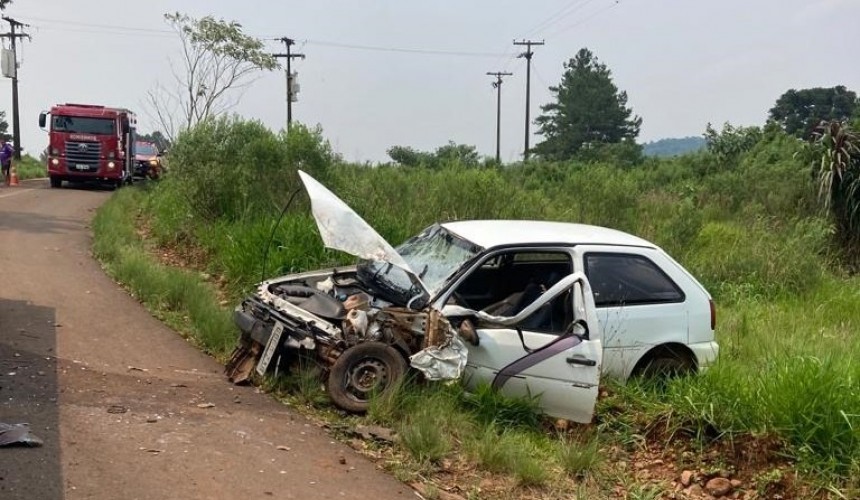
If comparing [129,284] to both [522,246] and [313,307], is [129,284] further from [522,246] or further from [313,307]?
[522,246]

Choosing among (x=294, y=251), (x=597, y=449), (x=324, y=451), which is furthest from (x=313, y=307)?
(x=294, y=251)

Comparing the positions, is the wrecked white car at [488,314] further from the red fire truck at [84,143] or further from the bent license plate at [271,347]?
the red fire truck at [84,143]

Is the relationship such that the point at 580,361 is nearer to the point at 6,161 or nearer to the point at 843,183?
the point at 843,183

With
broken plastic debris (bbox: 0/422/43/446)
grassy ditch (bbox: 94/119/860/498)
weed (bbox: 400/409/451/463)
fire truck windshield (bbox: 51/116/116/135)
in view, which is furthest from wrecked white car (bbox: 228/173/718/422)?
fire truck windshield (bbox: 51/116/116/135)

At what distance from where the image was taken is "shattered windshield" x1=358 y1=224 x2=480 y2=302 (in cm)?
659

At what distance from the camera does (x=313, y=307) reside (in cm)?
650

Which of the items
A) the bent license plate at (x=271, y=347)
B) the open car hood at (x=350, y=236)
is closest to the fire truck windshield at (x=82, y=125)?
the open car hood at (x=350, y=236)

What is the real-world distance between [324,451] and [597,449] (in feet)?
6.43

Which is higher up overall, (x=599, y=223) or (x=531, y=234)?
(x=531, y=234)

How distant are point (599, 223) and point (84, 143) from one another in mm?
18155

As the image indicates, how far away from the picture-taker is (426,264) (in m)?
6.96

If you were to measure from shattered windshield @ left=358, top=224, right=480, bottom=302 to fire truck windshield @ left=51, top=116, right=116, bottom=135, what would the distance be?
70.2 ft

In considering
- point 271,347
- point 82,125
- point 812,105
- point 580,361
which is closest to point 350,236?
point 271,347

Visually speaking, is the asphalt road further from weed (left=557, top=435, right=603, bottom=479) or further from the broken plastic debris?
weed (left=557, top=435, right=603, bottom=479)
